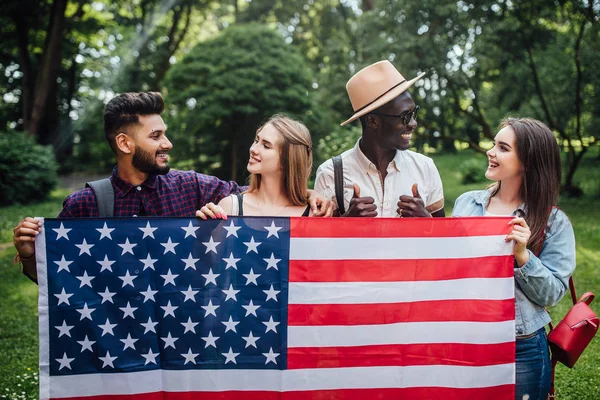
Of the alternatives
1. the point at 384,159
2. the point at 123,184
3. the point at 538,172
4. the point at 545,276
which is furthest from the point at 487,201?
the point at 123,184

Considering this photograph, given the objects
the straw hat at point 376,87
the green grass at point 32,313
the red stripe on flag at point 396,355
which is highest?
the straw hat at point 376,87

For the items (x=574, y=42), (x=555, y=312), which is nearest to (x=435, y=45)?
(x=574, y=42)

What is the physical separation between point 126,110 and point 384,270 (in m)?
1.91

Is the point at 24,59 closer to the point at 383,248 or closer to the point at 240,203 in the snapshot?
the point at 240,203

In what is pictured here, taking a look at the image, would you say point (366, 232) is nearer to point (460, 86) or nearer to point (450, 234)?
point (450, 234)

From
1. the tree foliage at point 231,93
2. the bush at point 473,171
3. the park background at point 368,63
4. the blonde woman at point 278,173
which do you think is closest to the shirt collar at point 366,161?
the blonde woman at point 278,173

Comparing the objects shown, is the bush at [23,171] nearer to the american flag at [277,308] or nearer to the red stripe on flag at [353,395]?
the american flag at [277,308]

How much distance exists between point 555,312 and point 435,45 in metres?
10.2

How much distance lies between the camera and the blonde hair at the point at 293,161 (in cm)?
362

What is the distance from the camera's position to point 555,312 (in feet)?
25.6

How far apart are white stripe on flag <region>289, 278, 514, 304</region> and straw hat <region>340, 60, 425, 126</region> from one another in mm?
1100

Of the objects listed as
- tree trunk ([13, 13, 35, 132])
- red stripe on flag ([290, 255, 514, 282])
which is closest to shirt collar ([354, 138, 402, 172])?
red stripe on flag ([290, 255, 514, 282])

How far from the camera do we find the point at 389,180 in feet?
12.5

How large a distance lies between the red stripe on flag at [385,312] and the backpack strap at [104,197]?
50.3 inches
